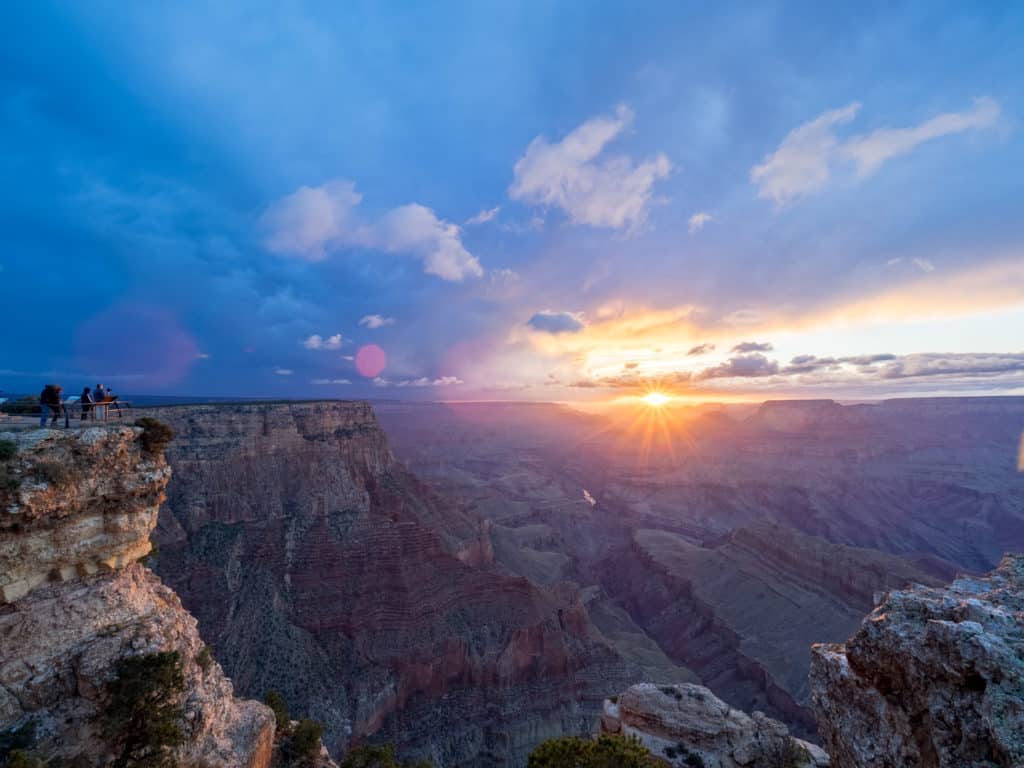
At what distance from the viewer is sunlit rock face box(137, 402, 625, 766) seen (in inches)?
1249

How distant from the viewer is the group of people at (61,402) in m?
14.7

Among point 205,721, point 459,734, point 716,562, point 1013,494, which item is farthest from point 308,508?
point 1013,494

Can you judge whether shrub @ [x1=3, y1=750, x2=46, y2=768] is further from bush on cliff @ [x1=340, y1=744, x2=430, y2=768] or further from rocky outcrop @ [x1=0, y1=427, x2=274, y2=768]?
bush on cliff @ [x1=340, y1=744, x2=430, y2=768]

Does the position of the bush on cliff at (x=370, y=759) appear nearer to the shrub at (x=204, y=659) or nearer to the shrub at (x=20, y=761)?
the shrub at (x=204, y=659)

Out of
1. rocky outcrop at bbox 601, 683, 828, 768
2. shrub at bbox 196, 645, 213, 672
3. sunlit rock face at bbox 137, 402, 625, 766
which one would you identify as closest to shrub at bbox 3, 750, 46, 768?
shrub at bbox 196, 645, 213, 672

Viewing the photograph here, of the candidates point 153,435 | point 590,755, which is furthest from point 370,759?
point 153,435

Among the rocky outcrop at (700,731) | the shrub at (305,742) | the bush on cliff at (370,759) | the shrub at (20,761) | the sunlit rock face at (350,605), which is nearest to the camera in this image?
the shrub at (20,761)

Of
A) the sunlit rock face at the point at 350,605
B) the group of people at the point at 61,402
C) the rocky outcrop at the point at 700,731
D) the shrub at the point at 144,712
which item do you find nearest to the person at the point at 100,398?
the group of people at the point at 61,402

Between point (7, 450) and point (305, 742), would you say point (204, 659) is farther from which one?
point (7, 450)

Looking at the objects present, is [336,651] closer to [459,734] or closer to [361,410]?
[459,734]

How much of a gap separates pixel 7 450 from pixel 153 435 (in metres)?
3.45

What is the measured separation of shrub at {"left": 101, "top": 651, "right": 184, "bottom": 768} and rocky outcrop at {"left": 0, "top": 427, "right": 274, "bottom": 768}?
12.0 inches

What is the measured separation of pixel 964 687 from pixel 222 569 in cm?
4128

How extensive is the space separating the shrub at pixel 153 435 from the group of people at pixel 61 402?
1526 mm
